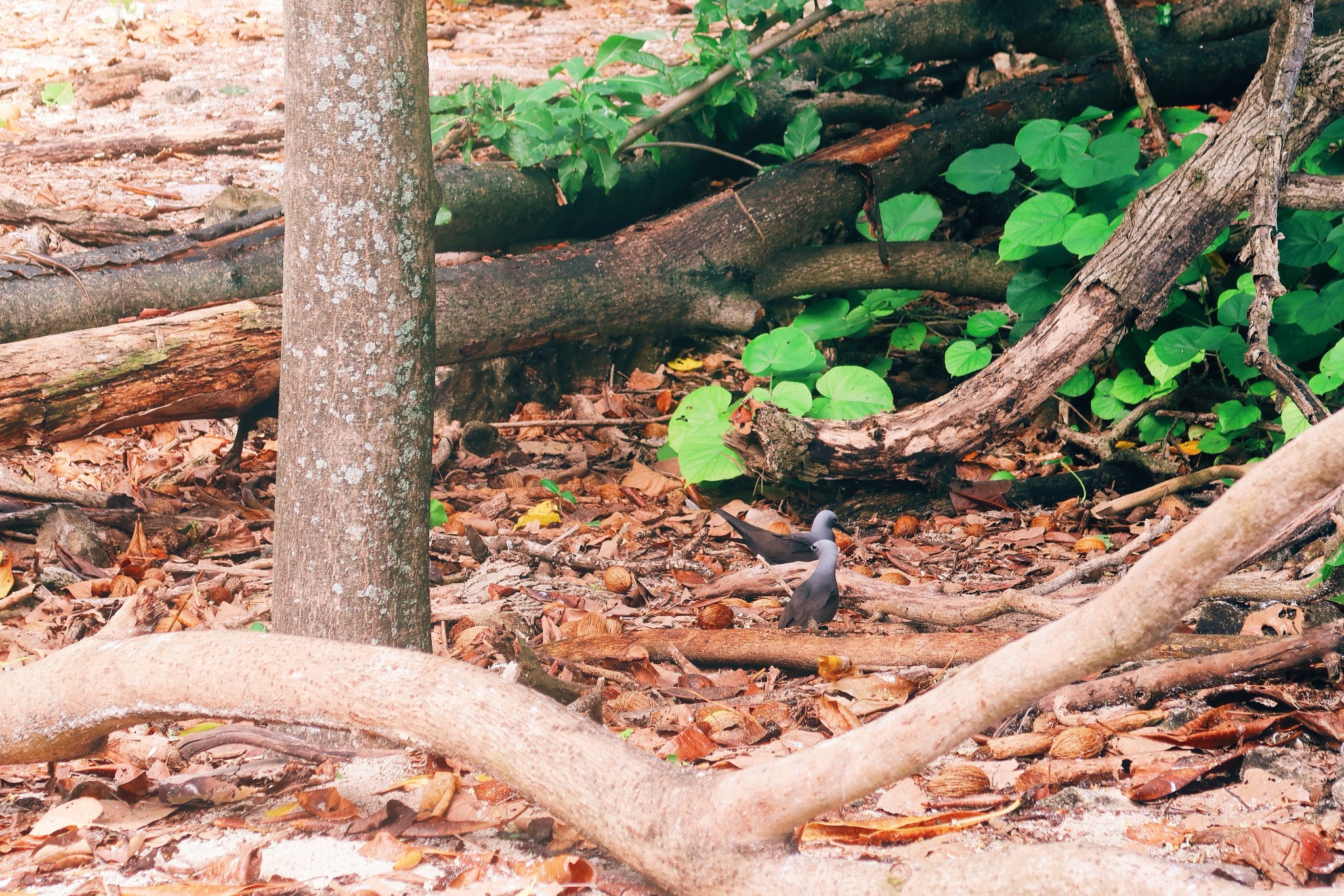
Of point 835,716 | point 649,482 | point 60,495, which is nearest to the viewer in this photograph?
point 835,716

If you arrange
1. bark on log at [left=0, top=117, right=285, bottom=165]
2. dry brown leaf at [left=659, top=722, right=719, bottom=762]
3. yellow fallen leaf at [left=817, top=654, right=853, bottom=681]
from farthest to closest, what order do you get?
bark on log at [left=0, top=117, right=285, bottom=165]
yellow fallen leaf at [left=817, top=654, right=853, bottom=681]
dry brown leaf at [left=659, top=722, right=719, bottom=762]

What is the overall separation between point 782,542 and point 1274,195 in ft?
5.68

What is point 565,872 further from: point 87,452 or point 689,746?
point 87,452

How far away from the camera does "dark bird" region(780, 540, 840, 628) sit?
9.12 feet

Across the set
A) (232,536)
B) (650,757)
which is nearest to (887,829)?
(650,757)

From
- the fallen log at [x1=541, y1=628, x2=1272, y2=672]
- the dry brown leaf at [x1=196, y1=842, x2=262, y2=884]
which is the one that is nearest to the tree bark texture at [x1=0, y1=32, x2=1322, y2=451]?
the fallen log at [x1=541, y1=628, x2=1272, y2=672]

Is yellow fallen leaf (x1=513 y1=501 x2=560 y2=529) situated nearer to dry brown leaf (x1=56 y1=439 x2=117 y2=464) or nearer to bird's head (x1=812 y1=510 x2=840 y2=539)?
bird's head (x1=812 y1=510 x2=840 y2=539)

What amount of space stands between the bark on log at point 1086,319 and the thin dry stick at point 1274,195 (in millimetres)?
134

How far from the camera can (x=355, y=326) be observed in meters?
1.96

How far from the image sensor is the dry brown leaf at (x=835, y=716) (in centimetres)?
217

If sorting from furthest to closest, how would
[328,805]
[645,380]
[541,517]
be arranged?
[645,380], [541,517], [328,805]

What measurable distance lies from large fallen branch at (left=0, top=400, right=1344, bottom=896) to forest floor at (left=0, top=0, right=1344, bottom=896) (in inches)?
3.5

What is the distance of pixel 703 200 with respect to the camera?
4.77 metres

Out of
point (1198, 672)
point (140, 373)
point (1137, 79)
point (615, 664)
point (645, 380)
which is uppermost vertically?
point (1137, 79)
